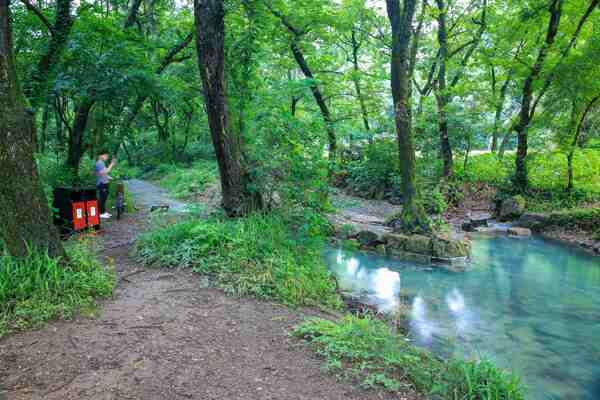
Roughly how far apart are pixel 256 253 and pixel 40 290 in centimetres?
274

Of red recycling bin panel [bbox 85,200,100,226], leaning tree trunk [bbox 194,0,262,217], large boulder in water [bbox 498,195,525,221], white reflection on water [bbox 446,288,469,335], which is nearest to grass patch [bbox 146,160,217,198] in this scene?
red recycling bin panel [bbox 85,200,100,226]

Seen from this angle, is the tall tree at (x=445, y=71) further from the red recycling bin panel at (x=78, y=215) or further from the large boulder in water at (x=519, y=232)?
the red recycling bin panel at (x=78, y=215)

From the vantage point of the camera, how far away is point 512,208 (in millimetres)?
15945

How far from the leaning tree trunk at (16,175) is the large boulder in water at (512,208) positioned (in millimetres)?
15275

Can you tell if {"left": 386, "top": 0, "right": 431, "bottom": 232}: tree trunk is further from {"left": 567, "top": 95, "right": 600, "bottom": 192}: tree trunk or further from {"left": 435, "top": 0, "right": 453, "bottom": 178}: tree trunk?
{"left": 567, "top": 95, "right": 600, "bottom": 192}: tree trunk

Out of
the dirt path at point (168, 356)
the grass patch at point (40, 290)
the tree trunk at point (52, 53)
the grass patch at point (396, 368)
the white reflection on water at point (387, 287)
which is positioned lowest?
the white reflection on water at point (387, 287)

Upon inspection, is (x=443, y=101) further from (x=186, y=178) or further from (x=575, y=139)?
(x=186, y=178)

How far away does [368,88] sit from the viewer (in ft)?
68.7

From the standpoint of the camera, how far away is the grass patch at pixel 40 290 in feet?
13.3

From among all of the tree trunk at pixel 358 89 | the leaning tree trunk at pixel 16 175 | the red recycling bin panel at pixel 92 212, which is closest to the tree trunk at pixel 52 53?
the red recycling bin panel at pixel 92 212

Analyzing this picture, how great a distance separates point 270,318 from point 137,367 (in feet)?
5.54

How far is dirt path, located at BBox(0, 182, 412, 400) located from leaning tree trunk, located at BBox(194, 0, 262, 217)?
8.81 feet

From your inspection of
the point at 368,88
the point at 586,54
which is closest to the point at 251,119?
the point at 586,54

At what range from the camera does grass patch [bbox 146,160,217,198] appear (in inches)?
661
